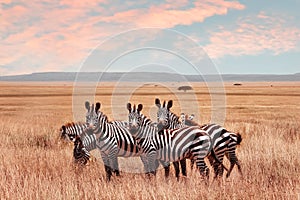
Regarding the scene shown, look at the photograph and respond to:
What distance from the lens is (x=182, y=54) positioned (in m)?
12.8

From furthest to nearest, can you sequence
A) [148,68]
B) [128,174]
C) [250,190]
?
[148,68], [128,174], [250,190]

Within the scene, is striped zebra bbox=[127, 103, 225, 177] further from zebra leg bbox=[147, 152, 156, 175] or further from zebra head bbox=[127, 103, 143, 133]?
zebra head bbox=[127, 103, 143, 133]

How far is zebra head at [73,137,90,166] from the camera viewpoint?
970cm

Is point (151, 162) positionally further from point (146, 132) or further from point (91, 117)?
point (91, 117)

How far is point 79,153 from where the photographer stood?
32.2ft

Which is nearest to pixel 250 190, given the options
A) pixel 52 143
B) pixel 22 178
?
pixel 22 178

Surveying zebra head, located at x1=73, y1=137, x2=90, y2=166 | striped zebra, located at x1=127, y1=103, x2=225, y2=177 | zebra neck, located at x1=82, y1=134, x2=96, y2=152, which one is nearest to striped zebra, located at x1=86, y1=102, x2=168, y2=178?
zebra neck, located at x1=82, y1=134, x2=96, y2=152

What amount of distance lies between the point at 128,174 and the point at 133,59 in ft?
15.1

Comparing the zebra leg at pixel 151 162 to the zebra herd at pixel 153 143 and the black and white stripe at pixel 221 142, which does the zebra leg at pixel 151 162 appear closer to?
the zebra herd at pixel 153 143

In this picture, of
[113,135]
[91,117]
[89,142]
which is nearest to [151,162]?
[113,135]

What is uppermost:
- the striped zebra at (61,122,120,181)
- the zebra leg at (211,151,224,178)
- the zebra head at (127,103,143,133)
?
the zebra head at (127,103,143,133)

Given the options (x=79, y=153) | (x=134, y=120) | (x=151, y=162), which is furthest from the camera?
(x=79, y=153)

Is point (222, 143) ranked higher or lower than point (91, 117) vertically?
lower

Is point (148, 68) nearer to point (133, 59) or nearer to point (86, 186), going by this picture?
point (133, 59)
